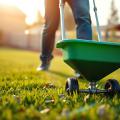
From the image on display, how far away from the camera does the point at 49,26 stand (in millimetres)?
6664

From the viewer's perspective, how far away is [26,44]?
40.8 metres

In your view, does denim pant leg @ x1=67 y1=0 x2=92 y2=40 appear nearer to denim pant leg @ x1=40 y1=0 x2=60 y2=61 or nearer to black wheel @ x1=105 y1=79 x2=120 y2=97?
denim pant leg @ x1=40 y1=0 x2=60 y2=61

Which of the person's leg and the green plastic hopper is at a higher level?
the person's leg

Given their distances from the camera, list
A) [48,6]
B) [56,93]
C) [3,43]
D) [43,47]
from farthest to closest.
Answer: [3,43] < [43,47] < [48,6] < [56,93]

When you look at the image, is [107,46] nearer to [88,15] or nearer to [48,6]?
[88,15]

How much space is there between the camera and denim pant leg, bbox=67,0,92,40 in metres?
5.35

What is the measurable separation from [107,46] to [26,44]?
37.3m

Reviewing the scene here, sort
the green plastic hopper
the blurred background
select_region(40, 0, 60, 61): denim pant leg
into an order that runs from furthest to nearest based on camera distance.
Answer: the blurred background < select_region(40, 0, 60, 61): denim pant leg < the green plastic hopper

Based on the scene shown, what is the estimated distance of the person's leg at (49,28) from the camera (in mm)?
6332

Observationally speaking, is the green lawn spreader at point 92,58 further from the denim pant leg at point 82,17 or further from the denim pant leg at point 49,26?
the denim pant leg at point 49,26

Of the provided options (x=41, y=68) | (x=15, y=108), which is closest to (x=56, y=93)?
(x=15, y=108)

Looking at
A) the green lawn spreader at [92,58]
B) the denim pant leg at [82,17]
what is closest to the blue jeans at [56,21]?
the denim pant leg at [82,17]

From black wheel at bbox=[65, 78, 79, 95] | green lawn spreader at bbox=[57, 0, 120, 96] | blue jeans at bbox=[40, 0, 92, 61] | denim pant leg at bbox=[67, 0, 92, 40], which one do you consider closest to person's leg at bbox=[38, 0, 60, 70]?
blue jeans at bbox=[40, 0, 92, 61]

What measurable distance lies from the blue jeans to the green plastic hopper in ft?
4.80
